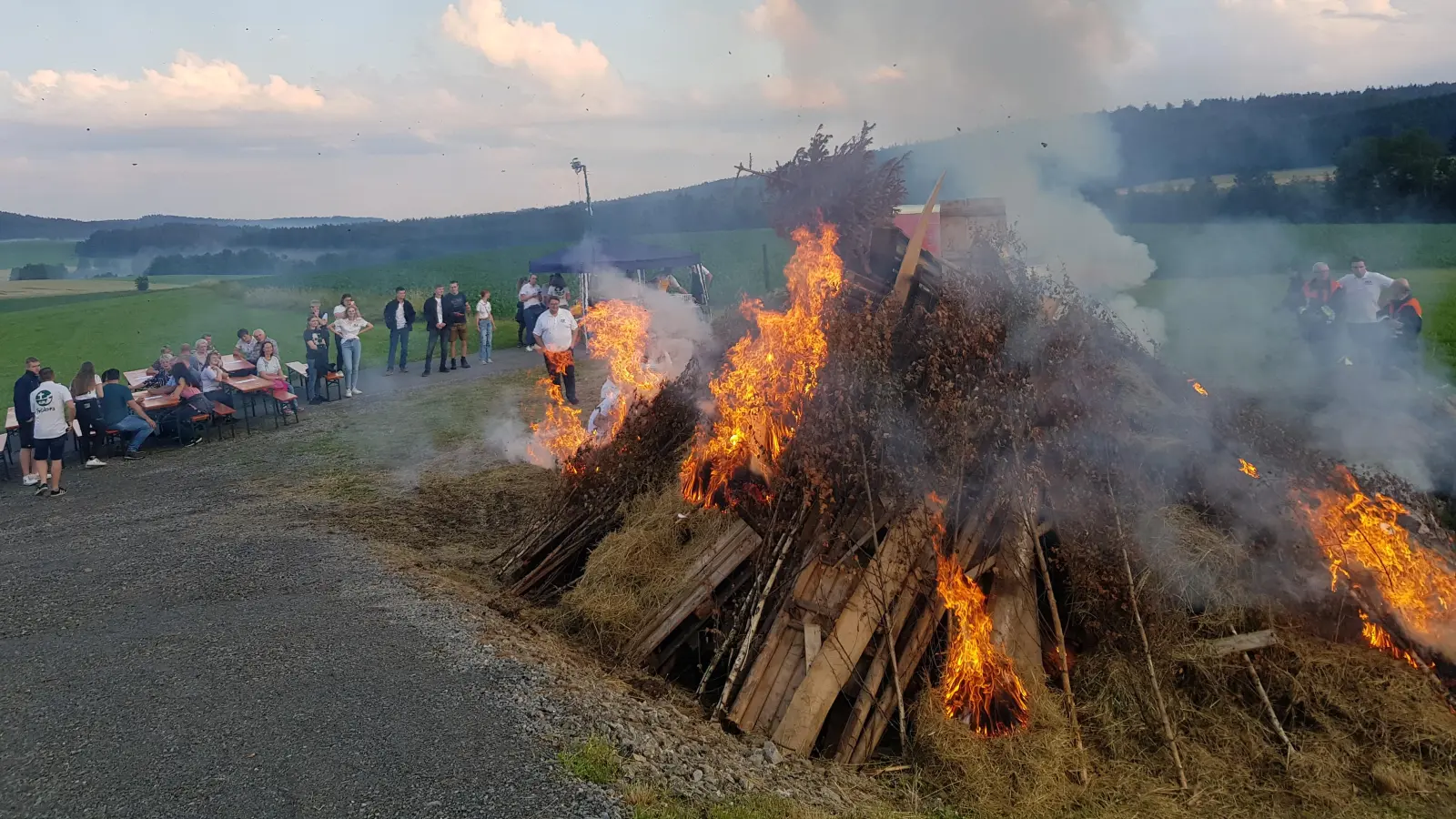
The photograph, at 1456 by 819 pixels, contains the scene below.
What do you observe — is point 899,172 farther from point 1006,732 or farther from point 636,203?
point 636,203

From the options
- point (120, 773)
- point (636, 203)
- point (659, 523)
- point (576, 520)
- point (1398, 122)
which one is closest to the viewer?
point (120, 773)

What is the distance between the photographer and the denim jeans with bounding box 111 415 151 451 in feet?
40.5

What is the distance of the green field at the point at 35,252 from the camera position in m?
49.7

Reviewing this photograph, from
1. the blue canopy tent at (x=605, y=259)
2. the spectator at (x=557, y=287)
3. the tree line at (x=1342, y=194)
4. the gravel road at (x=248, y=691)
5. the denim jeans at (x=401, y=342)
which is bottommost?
the gravel road at (x=248, y=691)

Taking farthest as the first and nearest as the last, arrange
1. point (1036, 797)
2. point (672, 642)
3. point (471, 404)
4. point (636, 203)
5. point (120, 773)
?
point (636, 203) → point (471, 404) → point (672, 642) → point (1036, 797) → point (120, 773)

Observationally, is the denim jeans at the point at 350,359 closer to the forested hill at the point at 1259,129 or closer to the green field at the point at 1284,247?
the forested hill at the point at 1259,129

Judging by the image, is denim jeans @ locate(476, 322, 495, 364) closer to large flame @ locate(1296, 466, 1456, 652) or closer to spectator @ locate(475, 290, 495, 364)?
spectator @ locate(475, 290, 495, 364)

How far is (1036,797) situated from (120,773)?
512 centimetres

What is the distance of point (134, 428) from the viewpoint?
12.4 meters

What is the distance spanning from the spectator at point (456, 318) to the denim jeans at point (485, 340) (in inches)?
14.9

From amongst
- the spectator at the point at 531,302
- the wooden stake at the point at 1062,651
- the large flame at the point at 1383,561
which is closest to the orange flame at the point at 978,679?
the wooden stake at the point at 1062,651

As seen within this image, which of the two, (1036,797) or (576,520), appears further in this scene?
(576,520)

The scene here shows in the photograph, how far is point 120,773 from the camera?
4688 millimetres

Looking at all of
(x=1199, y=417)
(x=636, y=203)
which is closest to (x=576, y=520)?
(x=1199, y=417)
